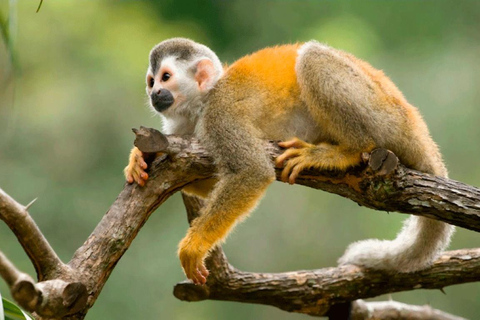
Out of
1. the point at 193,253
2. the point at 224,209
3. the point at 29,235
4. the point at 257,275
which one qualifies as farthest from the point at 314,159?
the point at 29,235

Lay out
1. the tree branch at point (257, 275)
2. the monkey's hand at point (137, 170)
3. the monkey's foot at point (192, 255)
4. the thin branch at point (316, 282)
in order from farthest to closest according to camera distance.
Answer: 1. the thin branch at point (316, 282)
2. the monkey's foot at point (192, 255)
3. the monkey's hand at point (137, 170)
4. the tree branch at point (257, 275)

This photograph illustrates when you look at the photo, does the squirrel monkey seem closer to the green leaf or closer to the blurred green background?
the green leaf

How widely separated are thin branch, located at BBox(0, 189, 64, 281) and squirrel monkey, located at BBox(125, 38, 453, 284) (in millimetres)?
711

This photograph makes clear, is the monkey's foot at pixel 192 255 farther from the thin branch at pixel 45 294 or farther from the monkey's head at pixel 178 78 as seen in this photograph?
the monkey's head at pixel 178 78

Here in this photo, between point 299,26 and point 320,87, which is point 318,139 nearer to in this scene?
point 320,87

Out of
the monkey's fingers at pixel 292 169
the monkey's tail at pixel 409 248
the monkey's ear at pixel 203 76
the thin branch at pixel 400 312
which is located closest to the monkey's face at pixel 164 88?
the monkey's ear at pixel 203 76

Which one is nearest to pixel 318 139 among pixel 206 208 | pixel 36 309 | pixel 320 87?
pixel 320 87

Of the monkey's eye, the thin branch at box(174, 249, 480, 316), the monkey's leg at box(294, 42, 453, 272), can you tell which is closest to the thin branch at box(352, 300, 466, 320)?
the thin branch at box(174, 249, 480, 316)

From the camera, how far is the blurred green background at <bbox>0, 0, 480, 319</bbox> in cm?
695

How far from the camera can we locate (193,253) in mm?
3223

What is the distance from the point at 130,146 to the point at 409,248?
4.24 meters

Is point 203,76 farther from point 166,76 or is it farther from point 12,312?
point 12,312

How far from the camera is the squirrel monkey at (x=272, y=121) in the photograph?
3312mm

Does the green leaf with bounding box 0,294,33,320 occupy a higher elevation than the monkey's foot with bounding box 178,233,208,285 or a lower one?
lower
